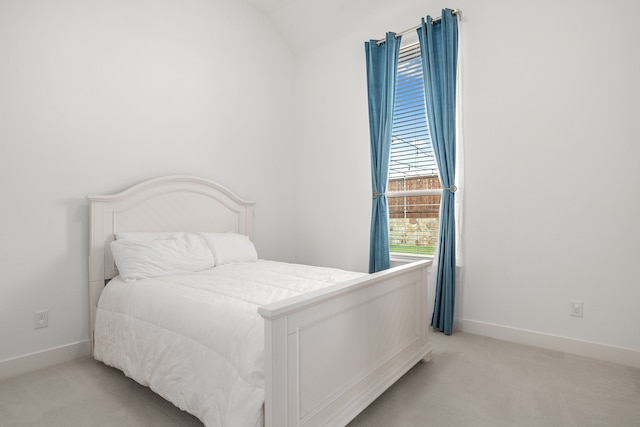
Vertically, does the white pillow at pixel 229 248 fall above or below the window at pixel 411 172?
below

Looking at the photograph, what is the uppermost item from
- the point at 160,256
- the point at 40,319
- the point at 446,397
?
the point at 160,256

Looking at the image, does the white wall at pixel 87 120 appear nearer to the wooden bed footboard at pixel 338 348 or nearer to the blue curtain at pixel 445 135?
the blue curtain at pixel 445 135

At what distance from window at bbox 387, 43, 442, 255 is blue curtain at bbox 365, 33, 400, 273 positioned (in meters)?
0.13

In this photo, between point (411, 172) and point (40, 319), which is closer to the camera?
point (40, 319)

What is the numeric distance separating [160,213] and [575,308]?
129 inches

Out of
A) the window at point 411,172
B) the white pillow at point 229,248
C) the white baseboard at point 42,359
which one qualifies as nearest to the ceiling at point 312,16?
the window at point 411,172

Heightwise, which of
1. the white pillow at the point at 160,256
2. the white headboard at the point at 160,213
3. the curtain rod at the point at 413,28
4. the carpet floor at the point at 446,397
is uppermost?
the curtain rod at the point at 413,28

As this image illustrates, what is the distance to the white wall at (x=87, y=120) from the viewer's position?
230 cm

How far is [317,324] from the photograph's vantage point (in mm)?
1521

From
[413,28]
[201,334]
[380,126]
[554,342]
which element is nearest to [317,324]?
[201,334]

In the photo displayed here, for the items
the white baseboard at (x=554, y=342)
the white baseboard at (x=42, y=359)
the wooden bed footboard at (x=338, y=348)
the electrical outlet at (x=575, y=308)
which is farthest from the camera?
the electrical outlet at (x=575, y=308)

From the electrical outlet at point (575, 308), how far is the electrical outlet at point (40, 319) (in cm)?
369

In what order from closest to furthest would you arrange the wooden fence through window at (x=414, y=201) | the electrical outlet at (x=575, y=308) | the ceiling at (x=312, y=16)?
the electrical outlet at (x=575, y=308)
the wooden fence through window at (x=414, y=201)
the ceiling at (x=312, y=16)

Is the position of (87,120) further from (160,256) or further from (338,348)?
(338,348)
